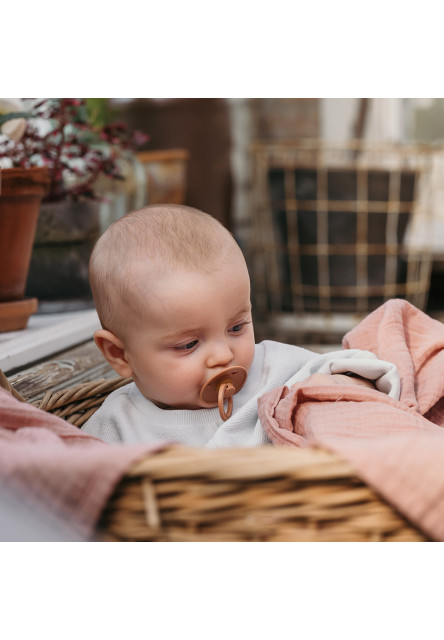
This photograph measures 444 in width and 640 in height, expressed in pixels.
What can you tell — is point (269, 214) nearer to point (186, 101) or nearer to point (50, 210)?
point (186, 101)

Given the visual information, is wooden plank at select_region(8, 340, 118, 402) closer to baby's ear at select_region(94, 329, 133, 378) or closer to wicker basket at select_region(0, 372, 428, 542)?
A: baby's ear at select_region(94, 329, 133, 378)

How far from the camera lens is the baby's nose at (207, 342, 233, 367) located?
883mm

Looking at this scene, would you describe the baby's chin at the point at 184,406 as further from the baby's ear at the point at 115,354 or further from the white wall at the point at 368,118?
the white wall at the point at 368,118

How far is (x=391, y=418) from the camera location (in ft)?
2.62

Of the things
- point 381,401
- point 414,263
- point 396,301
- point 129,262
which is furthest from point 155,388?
point 414,263

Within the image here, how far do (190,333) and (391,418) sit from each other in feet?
0.89

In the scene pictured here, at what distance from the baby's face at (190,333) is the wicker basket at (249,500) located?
13.0 inches

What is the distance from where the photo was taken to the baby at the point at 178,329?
0.86 meters

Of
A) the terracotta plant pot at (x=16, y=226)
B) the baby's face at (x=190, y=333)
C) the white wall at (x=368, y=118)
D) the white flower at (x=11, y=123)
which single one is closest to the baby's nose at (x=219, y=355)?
the baby's face at (x=190, y=333)

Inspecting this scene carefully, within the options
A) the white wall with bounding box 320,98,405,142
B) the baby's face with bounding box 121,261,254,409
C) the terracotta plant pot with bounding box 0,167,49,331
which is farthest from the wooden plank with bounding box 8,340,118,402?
the white wall with bounding box 320,98,405,142

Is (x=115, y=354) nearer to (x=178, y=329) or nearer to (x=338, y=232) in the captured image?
(x=178, y=329)

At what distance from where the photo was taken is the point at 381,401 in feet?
2.77

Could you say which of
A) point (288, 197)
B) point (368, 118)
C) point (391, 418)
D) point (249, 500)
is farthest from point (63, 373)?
point (368, 118)

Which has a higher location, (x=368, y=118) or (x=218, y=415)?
(x=368, y=118)
